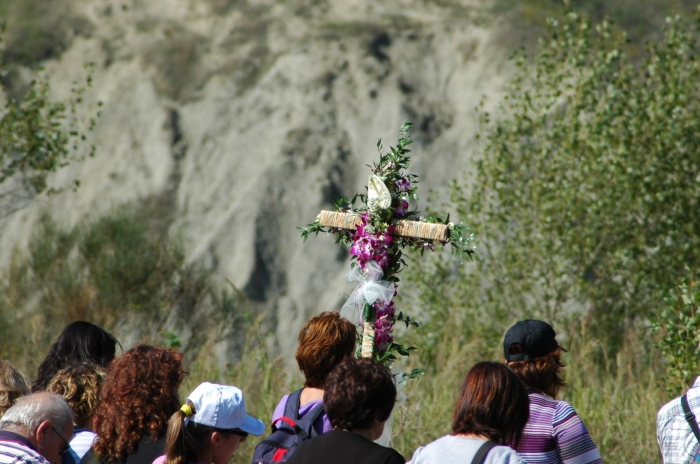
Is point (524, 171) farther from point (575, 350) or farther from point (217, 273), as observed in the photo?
point (217, 273)

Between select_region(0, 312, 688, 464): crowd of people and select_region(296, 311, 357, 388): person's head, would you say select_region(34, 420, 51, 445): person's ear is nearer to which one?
select_region(0, 312, 688, 464): crowd of people

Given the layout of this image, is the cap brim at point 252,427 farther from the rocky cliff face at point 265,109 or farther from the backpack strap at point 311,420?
the rocky cliff face at point 265,109

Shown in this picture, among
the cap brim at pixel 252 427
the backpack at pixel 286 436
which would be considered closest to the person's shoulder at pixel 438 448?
the cap brim at pixel 252 427

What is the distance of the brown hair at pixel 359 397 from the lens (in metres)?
3.18

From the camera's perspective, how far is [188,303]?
46.7 ft

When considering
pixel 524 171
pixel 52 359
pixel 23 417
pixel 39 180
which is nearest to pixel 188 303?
pixel 39 180

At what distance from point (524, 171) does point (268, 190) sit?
987 centimetres

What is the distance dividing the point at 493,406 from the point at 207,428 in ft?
3.71

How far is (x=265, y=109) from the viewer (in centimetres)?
2175

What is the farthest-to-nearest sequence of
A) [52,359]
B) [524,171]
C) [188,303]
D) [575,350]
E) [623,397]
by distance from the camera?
[188,303], [524,171], [575,350], [623,397], [52,359]

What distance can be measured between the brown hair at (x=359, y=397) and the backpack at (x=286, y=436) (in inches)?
28.1

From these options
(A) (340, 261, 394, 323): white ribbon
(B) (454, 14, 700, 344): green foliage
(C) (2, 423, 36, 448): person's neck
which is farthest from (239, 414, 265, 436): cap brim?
(B) (454, 14, 700, 344): green foliage

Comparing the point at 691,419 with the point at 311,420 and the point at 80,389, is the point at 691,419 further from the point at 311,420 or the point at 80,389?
the point at 80,389

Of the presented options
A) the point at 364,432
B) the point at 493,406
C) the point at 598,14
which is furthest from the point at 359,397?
the point at 598,14
